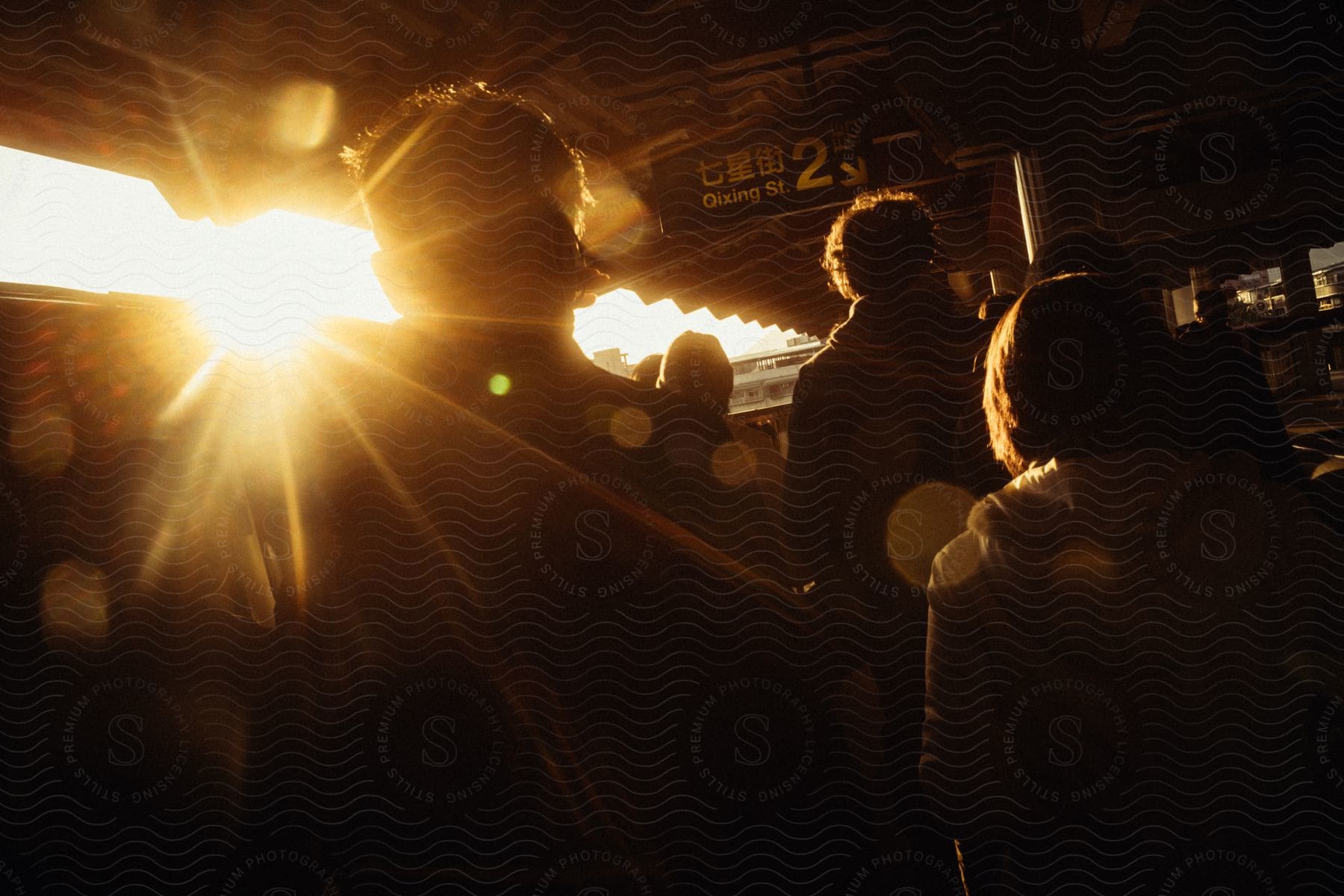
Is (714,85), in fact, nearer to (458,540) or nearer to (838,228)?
(838,228)

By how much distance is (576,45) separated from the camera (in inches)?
80.2

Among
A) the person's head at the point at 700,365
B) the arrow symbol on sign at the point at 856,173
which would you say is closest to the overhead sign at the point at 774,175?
the arrow symbol on sign at the point at 856,173

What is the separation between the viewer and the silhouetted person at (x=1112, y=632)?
2.93 ft

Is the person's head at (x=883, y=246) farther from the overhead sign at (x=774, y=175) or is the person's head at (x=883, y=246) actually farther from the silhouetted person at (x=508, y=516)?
the overhead sign at (x=774, y=175)

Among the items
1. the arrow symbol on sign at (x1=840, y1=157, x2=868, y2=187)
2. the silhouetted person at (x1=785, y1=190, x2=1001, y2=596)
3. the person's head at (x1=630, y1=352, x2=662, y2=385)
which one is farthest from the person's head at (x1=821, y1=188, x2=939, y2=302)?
the person's head at (x1=630, y1=352, x2=662, y2=385)

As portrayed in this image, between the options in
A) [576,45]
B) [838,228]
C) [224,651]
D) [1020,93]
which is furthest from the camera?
[1020,93]

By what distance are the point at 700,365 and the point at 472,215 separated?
985mm

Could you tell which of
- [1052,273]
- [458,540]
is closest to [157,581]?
[458,540]

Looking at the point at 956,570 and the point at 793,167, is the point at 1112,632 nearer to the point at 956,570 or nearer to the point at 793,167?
the point at 956,570

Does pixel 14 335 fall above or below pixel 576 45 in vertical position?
below

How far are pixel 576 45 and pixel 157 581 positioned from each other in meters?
Answer: 1.78

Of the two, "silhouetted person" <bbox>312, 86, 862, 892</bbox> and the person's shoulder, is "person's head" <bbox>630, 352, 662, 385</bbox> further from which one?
the person's shoulder

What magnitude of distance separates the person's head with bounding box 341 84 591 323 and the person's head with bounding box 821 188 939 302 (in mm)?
756

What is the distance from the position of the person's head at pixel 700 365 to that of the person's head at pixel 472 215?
753 mm
